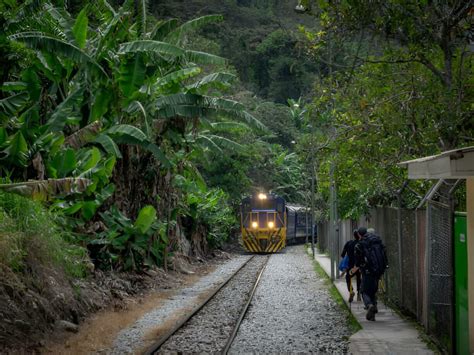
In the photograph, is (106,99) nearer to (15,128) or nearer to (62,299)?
(15,128)

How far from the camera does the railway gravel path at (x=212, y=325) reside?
1114 cm

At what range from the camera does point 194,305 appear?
54.5 feet

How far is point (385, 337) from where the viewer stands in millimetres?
11438

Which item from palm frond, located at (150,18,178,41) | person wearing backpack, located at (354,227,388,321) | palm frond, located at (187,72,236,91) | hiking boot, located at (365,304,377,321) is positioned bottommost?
hiking boot, located at (365,304,377,321)

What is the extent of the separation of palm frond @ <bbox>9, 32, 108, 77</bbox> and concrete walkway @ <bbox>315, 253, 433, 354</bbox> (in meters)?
7.93

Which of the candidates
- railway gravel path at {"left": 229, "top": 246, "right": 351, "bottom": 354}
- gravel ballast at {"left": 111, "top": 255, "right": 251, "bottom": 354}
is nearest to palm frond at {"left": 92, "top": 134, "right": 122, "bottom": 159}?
gravel ballast at {"left": 111, "top": 255, "right": 251, "bottom": 354}

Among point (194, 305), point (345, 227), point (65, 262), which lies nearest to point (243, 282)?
point (194, 305)

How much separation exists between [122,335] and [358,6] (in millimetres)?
6716

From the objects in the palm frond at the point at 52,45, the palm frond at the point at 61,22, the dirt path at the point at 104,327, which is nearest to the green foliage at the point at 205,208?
the dirt path at the point at 104,327

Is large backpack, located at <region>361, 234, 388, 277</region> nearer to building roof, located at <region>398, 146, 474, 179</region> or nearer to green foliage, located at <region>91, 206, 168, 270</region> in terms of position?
building roof, located at <region>398, 146, 474, 179</region>

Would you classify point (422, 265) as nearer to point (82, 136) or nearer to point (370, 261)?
point (370, 261)

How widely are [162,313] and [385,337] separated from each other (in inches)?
220

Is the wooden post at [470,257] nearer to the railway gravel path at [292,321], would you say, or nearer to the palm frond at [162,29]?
the railway gravel path at [292,321]

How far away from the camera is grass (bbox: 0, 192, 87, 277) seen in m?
10.8
